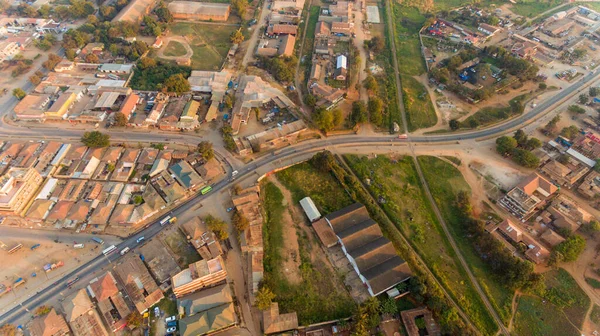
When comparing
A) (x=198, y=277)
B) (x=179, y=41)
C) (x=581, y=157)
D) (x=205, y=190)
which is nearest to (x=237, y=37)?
(x=179, y=41)

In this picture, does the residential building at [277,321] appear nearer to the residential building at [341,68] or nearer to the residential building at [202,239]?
the residential building at [202,239]

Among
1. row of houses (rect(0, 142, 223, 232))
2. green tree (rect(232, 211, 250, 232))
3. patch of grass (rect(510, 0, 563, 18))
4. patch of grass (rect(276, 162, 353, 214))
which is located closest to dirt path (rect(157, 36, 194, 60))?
row of houses (rect(0, 142, 223, 232))

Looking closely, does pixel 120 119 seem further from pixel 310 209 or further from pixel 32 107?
pixel 310 209

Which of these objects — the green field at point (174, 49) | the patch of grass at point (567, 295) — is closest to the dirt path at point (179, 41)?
the green field at point (174, 49)

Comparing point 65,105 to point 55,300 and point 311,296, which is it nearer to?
point 55,300

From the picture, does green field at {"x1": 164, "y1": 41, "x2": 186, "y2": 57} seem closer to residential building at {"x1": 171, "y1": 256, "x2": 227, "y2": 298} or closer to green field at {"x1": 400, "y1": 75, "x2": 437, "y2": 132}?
green field at {"x1": 400, "y1": 75, "x2": 437, "y2": 132}

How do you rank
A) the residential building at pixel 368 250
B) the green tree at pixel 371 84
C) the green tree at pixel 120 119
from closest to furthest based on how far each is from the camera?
the residential building at pixel 368 250
the green tree at pixel 120 119
the green tree at pixel 371 84
